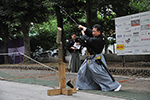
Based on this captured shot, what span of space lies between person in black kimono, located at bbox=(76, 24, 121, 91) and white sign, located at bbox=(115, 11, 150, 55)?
4638mm

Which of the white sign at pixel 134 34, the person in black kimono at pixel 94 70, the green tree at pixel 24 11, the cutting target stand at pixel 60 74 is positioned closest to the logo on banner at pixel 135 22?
the white sign at pixel 134 34

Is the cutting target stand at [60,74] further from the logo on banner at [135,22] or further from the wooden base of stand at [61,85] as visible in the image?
the logo on banner at [135,22]

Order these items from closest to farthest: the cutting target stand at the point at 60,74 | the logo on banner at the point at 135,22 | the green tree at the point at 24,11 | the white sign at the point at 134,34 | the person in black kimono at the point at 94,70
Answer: the cutting target stand at the point at 60,74, the person in black kimono at the point at 94,70, the white sign at the point at 134,34, the logo on banner at the point at 135,22, the green tree at the point at 24,11

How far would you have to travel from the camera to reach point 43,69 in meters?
14.8

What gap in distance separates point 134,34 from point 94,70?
5352mm

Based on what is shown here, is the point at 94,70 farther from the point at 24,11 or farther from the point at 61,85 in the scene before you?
the point at 24,11

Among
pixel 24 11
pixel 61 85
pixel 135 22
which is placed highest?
pixel 24 11

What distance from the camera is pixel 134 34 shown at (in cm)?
1101

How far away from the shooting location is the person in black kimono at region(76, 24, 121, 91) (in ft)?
20.7

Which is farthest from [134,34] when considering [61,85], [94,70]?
[61,85]

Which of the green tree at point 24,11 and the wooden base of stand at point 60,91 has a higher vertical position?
the green tree at point 24,11

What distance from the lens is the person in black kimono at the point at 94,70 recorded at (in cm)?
631

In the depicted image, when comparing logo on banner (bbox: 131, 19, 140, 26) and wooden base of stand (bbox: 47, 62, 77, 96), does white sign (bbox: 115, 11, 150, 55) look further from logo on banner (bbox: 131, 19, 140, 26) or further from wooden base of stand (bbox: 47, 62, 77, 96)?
wooden base of stand (bbox: 47, 62, 77, 96)

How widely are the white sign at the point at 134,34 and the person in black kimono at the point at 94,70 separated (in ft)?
15.2
